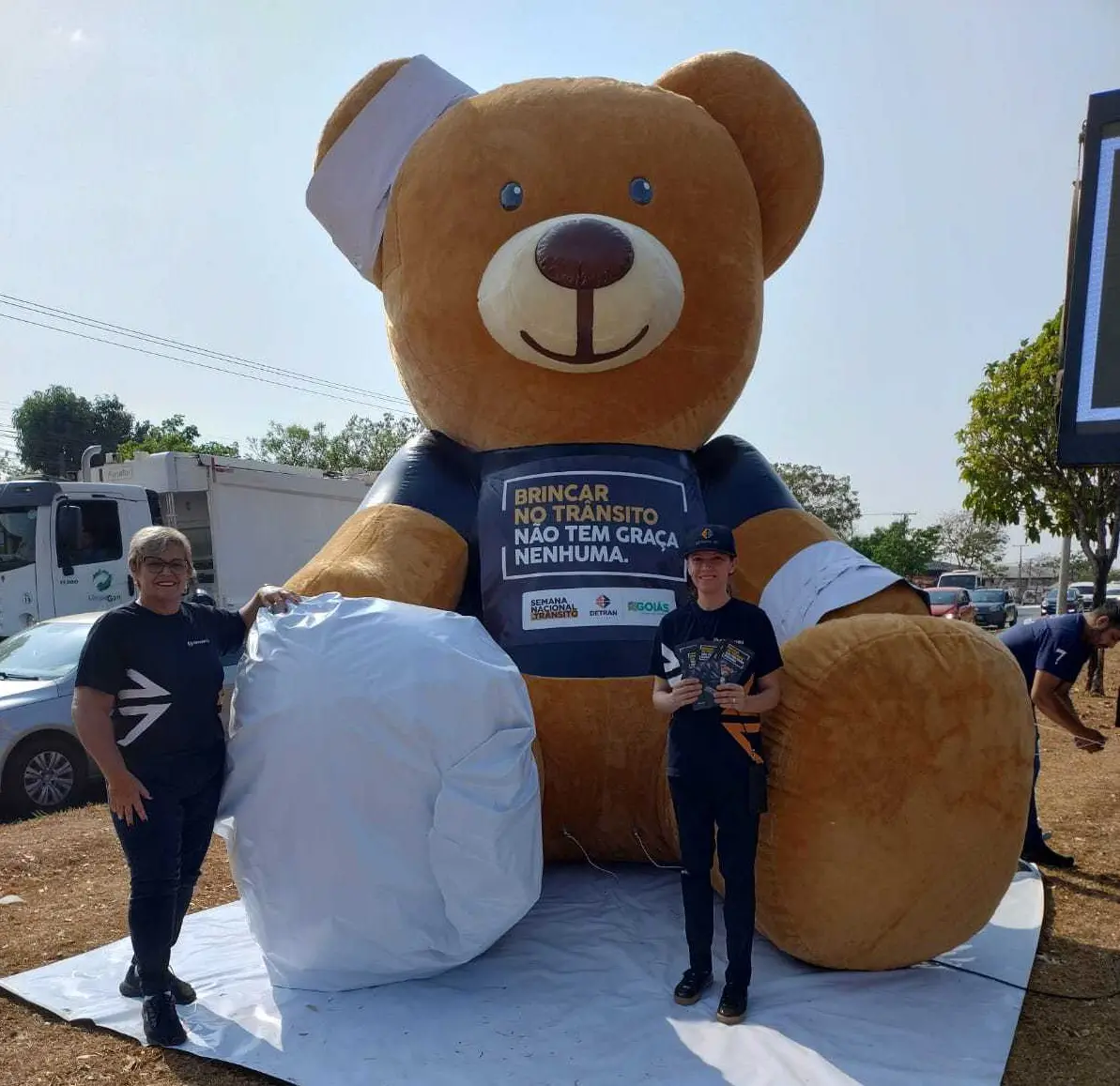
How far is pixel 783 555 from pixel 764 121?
6.10 feet

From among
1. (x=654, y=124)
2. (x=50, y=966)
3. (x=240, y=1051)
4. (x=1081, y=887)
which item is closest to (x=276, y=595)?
(x=240, y=1051)

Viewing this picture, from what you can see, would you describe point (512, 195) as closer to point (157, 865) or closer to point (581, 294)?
point (581, 294)

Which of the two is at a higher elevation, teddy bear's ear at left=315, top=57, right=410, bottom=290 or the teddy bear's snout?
teddy bear's ear at left=315, top=57, right=410, bottom=290

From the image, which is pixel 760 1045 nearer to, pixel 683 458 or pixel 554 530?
pixel 554 530

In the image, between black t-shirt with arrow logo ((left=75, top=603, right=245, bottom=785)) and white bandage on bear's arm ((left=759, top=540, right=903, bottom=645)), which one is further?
white bandage on bear's arm ((left=759, top=540, right=903, bottom=645))

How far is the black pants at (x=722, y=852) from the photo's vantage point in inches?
110

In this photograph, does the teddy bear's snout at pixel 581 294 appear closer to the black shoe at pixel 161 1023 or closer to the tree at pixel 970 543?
the black shoe at pixel 161 1023

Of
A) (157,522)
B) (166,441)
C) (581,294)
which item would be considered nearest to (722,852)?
(581,294)

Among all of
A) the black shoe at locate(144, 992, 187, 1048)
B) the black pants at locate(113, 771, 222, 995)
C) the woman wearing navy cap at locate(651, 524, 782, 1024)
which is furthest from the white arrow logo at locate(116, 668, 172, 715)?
the woman wearing navy cap at locate(651, 524, 782, 1024)

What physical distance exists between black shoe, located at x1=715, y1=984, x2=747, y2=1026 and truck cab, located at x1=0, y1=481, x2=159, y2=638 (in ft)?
27.2

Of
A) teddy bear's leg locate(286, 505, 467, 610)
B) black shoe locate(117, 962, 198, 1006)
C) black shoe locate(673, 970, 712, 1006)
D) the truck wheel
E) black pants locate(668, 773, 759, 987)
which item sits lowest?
the truck wheel

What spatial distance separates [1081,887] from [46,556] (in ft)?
30.9

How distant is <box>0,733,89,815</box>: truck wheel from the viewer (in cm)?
625

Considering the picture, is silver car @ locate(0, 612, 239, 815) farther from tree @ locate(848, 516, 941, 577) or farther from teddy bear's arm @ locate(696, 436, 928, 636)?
tree @ locate(848, 516, 941, 577)
